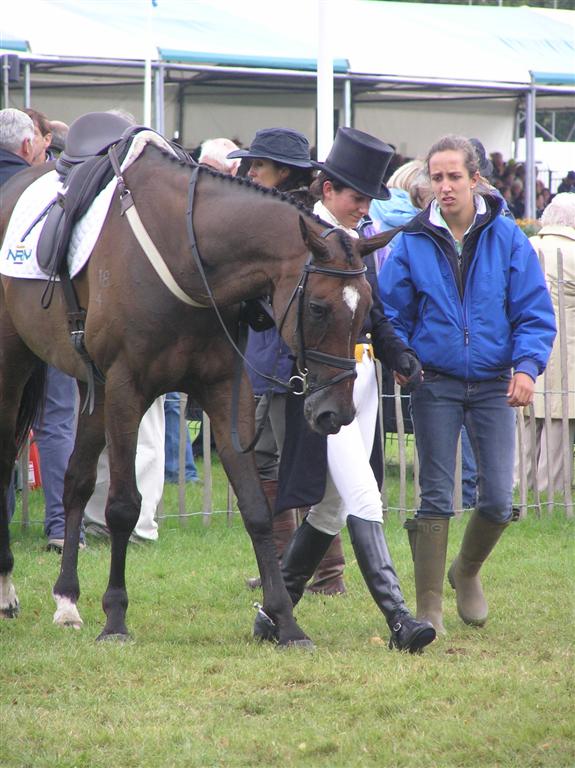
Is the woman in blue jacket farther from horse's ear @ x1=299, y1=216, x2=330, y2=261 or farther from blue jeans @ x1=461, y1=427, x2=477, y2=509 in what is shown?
blue jeans @ x1=461, y1=427, x2=477, y2=509

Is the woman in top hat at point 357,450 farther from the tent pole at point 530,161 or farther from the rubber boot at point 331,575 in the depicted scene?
the tent pole at point 530,161

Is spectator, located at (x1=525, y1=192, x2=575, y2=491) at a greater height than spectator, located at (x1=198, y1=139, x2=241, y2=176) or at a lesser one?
lesser

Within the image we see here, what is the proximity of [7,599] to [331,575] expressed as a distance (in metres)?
1.70

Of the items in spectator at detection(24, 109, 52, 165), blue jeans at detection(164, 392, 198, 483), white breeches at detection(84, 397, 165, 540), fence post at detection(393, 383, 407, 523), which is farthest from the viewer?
blue jeans at detection(164, 392, 198, 483)

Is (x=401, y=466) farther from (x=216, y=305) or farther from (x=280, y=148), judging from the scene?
(x=216, y=305)

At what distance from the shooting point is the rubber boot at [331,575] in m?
6.71

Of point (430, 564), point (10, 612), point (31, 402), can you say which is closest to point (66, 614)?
point (10, 612)

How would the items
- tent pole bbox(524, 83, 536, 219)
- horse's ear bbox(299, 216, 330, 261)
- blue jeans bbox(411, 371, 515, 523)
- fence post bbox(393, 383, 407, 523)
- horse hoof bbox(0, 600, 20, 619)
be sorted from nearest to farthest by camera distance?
horse's ear bbox(299, 216, 330, 261)
blue jeans bbox(411, 371, 515, 523)
horse hoof bbox(0, 600, 20, 619)
fence post bbox(393, 383, 407, 523)
tent pole bbox(524, 83, 536, 219)

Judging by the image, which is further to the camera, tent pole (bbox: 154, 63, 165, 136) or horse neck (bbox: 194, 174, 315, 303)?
tent pole (bbox: 154, 63, 165, 136)

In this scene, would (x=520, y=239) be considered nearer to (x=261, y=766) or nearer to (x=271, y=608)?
(x=271, y=608)

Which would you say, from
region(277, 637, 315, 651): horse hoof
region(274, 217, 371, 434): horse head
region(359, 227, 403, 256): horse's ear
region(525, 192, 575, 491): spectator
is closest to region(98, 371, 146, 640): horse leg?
region(277, 637, 315, 651): horse hoof

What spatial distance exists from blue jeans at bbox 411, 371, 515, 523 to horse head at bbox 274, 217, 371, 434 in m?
0.74

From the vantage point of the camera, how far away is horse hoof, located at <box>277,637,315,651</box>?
17.5ft

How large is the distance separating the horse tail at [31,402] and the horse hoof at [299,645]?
215 centimetres
